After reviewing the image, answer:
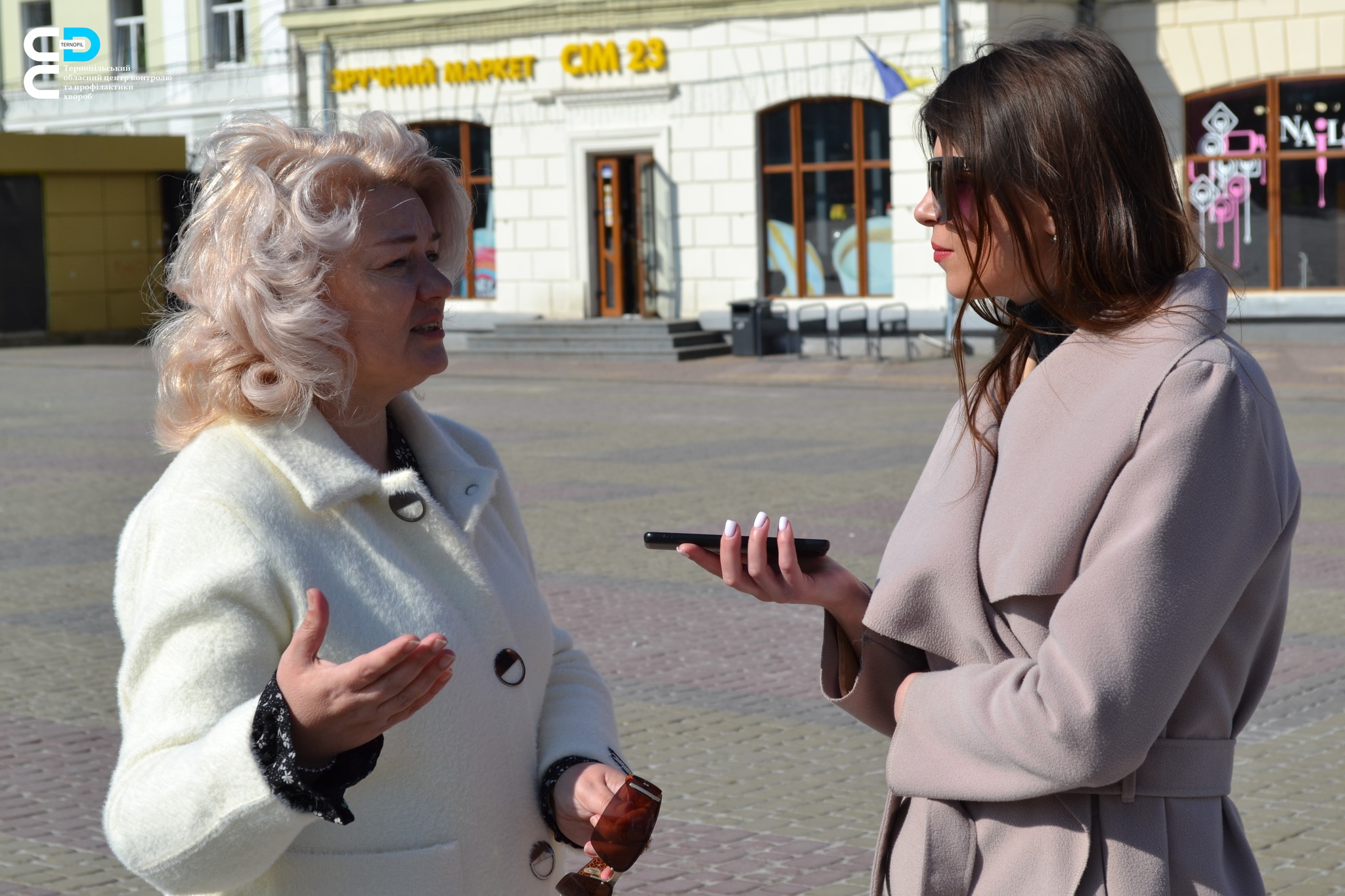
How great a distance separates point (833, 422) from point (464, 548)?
1399 cm

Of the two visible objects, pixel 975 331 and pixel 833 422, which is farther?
pixel 975 331

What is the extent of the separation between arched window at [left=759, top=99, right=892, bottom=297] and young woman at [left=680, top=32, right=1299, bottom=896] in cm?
2313

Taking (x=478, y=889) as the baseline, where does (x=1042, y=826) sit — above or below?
above

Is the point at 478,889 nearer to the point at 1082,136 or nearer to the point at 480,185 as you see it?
the point at 1082,136

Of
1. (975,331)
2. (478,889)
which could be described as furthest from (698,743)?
(975,331)

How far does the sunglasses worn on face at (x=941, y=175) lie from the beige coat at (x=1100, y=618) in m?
0.25

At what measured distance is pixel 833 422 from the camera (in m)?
16.2

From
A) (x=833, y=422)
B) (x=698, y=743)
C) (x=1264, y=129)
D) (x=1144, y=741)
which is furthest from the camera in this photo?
(x=1264, y=129)

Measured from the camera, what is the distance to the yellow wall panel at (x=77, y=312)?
32.1 meters

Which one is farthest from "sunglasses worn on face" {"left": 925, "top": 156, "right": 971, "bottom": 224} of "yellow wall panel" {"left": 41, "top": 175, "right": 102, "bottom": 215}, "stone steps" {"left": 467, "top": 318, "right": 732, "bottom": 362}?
"yellow wall panel" {"left": 41, "top": 175, "right": 102, "bottom": 215}

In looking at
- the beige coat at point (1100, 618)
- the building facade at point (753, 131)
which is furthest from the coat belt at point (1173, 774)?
the building facade at point (753, 131)

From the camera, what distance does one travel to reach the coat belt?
76.0 inches

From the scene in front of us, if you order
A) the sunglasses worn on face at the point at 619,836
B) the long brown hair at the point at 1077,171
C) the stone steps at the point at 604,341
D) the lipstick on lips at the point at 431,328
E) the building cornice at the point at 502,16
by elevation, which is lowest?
the sunglasses worn on face at the point at 619,836

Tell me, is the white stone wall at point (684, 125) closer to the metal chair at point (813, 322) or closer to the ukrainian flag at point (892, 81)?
the ukrainian flag at point (892, 81)
